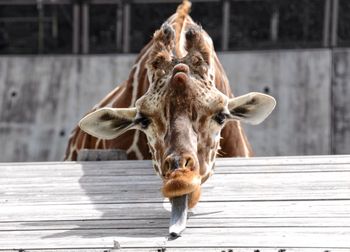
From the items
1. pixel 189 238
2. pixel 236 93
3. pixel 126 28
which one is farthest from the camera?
pixel 126 28

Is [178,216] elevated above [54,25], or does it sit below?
above

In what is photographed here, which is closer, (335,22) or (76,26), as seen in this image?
(335,22)

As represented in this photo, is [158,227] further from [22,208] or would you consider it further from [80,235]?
[22,208]

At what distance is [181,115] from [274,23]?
8799 mm

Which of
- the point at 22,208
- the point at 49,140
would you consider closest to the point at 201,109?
the point at 22,208

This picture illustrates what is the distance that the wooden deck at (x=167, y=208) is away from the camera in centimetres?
323

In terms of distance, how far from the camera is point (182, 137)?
360 centimetres

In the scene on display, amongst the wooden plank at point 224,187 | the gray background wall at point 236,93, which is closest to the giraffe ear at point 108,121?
the wooden plank at point 224,187

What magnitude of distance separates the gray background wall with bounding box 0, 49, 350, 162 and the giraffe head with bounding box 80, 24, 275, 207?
7.03 meters

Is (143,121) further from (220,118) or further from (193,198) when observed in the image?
(193,198)

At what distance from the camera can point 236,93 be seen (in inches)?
442

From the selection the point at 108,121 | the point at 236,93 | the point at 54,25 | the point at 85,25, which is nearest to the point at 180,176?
the point at 108,121

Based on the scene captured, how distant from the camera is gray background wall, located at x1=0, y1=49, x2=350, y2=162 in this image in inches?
439

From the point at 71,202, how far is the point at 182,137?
2.17 ft
